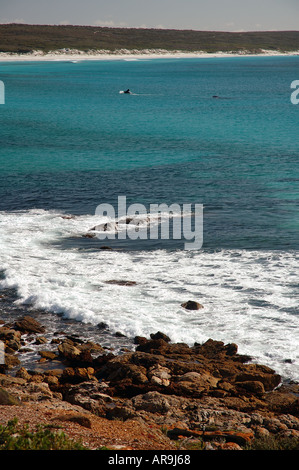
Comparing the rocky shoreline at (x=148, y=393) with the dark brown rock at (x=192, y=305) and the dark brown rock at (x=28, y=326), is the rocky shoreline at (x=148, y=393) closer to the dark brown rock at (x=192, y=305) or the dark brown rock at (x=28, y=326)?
the dark brown rock at (x=28, y=326)

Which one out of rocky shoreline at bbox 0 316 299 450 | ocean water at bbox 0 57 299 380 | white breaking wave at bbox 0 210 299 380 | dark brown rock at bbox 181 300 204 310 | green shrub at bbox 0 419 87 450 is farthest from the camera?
dark brown rock at bbox 181 300 204 310

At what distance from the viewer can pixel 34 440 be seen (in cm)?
901

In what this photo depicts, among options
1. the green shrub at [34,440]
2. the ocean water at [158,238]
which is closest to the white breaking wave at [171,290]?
the ocean water at [158,238]

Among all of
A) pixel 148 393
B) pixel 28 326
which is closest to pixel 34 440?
pixel 148 393

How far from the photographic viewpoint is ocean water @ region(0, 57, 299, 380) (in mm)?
18375

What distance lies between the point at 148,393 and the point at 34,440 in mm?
4612

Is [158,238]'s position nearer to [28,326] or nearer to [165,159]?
[28,326]

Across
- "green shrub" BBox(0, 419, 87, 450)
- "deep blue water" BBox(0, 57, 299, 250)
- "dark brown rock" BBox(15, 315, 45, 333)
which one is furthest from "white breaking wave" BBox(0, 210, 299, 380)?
"green shrub" BBox(0, 419, 87, 450)

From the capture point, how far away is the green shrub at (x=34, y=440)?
8.80 meters

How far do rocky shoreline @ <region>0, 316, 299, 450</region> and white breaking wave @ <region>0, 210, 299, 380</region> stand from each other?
3.51 feet

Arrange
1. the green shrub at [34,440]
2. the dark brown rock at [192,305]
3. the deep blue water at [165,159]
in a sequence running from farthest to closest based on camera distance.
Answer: the deep blue water at [165,159], the dark brown rock at [192,305], the green shrub at [34,440]

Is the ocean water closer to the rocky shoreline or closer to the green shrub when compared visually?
the rocky shoreline

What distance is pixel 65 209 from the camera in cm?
3150

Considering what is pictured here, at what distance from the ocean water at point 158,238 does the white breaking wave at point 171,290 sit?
0.05 metres
